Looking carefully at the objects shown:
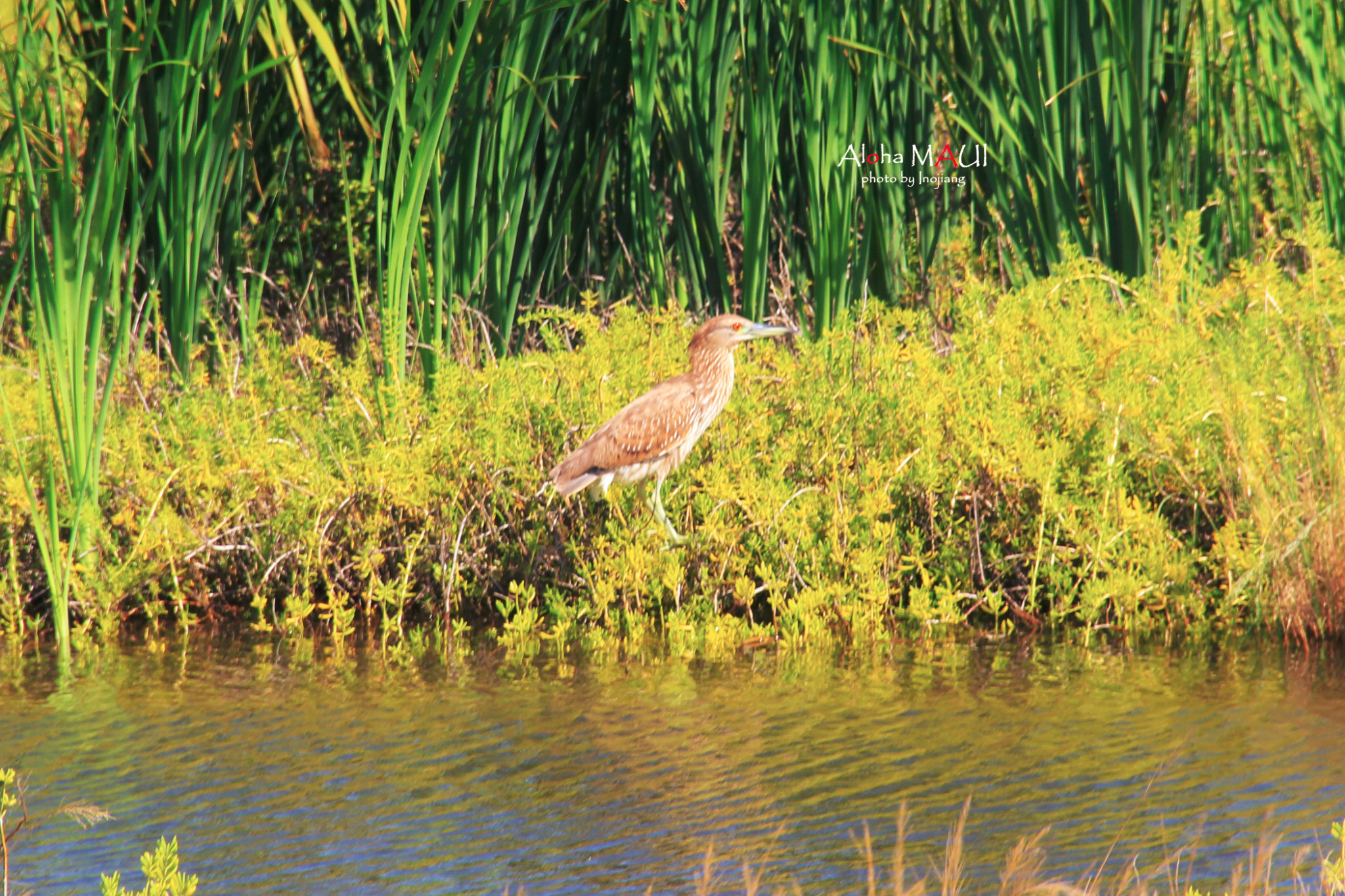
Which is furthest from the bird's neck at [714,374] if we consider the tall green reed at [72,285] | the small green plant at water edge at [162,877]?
the small green plant at water edge at [162,877]

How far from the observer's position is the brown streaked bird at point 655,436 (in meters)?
5.27

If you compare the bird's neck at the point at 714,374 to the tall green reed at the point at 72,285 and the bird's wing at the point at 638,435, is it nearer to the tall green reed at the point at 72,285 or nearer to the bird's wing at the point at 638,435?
the bird's wing at the point at 638,435

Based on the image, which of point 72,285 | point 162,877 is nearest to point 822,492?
point 72,285

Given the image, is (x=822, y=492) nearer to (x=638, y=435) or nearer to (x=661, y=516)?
(x=661, y=516)

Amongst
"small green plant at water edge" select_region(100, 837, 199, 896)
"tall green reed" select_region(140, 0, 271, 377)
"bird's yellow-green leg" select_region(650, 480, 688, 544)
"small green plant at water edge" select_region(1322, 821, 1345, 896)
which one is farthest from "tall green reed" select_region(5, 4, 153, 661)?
"small green plant at water edge" select_region(1322, 821, 1345, 896)

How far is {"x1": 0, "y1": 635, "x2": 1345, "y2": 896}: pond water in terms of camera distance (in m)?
3.30

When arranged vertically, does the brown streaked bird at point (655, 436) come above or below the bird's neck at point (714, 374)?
below

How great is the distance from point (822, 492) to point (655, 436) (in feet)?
2.16

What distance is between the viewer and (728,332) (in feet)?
19.9

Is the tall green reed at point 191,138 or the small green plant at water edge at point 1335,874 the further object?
the tall green reed at point 191,138

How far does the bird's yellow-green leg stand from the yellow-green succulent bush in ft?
0.19

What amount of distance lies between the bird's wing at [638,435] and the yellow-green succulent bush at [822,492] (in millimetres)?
196

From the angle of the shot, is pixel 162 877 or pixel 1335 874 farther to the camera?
pixel 1335 874

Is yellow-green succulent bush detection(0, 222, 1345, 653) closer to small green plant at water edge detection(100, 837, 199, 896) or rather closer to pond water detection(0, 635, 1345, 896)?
pond water detection(0, 635, 1345, 896)
